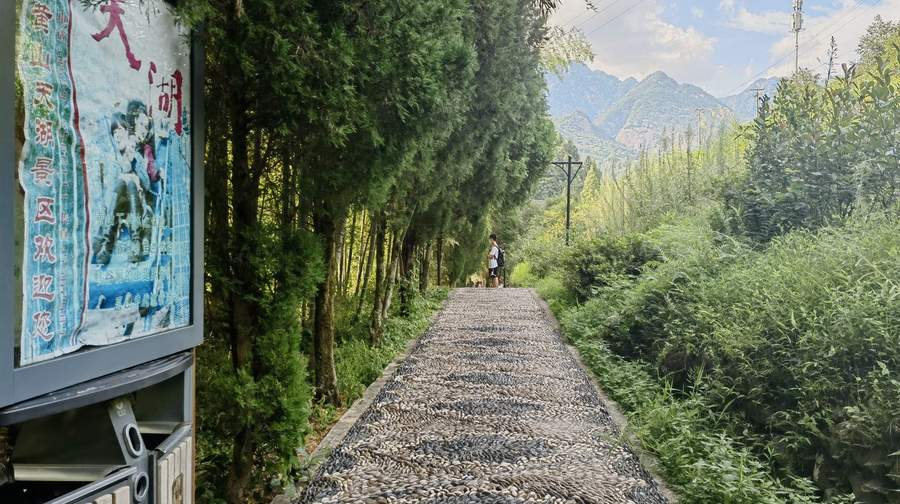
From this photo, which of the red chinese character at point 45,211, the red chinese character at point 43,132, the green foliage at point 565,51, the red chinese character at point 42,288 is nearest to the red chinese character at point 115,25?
the red chinese character at point 43,132

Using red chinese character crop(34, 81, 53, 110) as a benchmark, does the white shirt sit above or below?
below

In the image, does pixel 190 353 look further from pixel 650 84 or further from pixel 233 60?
pixel 650 84

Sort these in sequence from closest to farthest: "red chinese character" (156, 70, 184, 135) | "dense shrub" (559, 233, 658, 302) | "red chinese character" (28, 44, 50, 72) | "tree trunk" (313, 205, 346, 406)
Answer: "red chinese character" (28, 44, 50, 72), "red chinese character" (156, 70, 184, 135), "tree trunk" (313, 205, 346, 406), "dense shrub" (559, 233, 658, 302)

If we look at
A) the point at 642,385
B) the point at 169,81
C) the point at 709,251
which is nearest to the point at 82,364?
the point at 169,81

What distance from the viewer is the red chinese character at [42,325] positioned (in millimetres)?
1484

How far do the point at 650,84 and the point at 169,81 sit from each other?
155411 mm

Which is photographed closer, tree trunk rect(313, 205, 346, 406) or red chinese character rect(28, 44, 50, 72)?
red chinese character rect(28, 44, 50, 72)

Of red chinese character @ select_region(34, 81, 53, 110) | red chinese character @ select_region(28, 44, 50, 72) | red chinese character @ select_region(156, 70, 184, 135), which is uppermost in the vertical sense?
red chinese character @ select_region(156, 70, 184, 135)

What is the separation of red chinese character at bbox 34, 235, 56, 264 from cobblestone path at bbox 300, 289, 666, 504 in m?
2.09

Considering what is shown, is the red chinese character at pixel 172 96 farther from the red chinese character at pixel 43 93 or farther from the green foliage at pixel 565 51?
the green foliage at pixel 565 51

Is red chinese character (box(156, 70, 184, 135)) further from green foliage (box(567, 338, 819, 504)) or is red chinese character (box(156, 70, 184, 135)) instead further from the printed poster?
green foliage (box(567, 338, 819, 504))

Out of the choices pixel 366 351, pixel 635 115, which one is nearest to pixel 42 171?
pixel 366 351

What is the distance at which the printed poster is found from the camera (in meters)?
1.48

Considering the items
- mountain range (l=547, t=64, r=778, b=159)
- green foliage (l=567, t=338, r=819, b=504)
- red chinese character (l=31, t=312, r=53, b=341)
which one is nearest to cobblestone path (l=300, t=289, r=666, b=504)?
green foliage (l=567, t=338, r=819, b=504)
